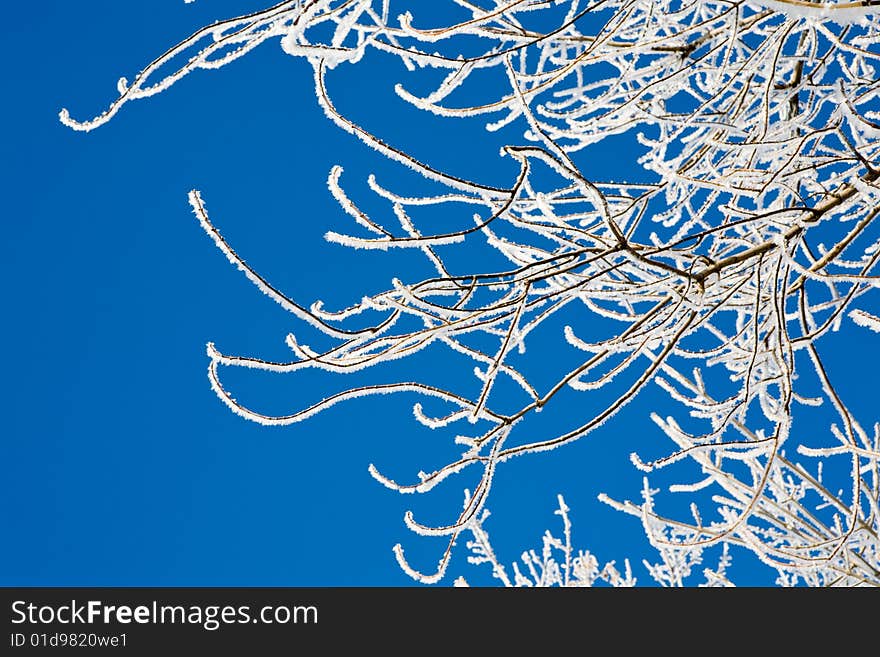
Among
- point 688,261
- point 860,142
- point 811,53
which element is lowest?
point 688,261

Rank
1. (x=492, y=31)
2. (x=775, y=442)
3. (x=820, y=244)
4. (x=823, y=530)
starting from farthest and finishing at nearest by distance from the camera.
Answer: (x=823, y=530) < (x=820, y=244) < (x=492, y=31) < (x=775, y=442)

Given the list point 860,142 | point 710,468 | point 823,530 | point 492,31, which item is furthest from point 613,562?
point 492,31

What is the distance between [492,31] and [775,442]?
1.64 meters

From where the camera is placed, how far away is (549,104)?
298cm

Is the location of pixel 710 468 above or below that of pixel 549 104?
below

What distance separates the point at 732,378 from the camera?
122 inches

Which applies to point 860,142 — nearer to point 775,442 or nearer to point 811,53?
point 811,53

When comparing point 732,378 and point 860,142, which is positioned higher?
point 860,142

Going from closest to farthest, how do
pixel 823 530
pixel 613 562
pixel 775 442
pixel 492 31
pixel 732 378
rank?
pixel 775 442, pixel 492 31, pixel 732 378, pixel 823 530, pixel 613 562

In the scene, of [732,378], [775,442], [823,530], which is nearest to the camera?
[775,442]
